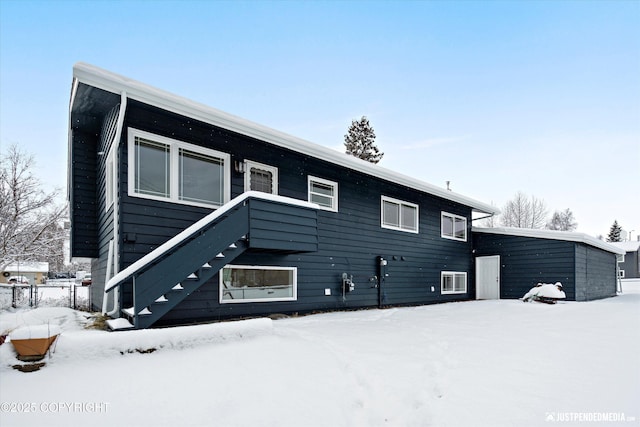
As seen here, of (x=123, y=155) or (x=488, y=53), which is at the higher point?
(x=488, y=53)

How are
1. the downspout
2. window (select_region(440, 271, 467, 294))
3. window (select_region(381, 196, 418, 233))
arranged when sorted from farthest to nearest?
window (select_region(440, 271, 467, 294)) < window (select_region(381, 196, 418, 233)) < the downspout

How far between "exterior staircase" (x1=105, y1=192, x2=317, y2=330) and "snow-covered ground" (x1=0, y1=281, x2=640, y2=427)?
2.53ft

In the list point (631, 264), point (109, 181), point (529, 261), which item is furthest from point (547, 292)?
point (631, 264)

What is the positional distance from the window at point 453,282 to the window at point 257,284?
668 centimetres

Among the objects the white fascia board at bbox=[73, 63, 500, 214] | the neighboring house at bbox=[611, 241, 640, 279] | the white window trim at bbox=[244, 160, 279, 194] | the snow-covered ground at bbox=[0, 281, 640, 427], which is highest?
the white fascia board at bbox=[73, 63, 500, 214]

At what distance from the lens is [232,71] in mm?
14766

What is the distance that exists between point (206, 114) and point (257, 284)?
3458 millimetres

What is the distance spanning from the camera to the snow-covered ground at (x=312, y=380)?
296cm

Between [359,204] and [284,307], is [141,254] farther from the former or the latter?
[359,204]

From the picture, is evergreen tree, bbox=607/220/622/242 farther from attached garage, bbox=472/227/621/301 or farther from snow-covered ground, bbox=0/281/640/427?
snow-covered ground, bbox=0/281/640/427

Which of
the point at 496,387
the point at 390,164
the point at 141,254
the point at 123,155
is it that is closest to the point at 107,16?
the point at 123,155

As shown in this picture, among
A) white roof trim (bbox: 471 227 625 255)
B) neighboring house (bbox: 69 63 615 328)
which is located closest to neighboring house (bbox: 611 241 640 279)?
white roof trim (bbox: 471 227 625 255)

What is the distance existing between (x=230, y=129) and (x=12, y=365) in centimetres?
457

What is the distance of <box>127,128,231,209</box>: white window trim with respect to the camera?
6.00 m
